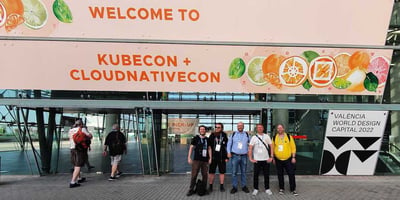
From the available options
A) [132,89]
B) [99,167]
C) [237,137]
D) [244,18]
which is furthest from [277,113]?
[99,167]

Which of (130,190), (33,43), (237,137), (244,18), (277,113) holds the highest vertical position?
(244,18)

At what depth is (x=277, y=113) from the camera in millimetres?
9289

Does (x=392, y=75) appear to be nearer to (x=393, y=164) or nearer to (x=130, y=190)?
(x=393, y=164)

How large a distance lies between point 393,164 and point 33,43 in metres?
11.4

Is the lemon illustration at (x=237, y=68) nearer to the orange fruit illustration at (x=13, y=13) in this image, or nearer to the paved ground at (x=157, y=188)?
the paved ground at (x=157, y=188)

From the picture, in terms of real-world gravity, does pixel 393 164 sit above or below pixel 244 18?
below

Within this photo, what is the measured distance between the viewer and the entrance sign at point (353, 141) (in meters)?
9.13

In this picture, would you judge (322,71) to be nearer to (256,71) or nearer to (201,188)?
(256,71)

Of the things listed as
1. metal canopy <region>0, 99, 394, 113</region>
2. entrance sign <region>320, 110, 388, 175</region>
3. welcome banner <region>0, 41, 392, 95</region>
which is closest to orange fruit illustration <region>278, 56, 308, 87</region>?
welcome banner <region>0, 41, 392, 95</region>

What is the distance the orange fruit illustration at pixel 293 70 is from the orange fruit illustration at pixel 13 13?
24.4ft

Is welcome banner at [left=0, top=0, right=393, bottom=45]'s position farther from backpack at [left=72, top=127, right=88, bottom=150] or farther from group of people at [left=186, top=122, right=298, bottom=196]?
group of people at [left=186, top=122, right=298, bottom=196]

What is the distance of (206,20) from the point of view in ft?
27.6

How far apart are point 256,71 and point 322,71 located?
76.1 inches

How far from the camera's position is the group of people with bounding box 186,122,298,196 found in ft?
24.4
